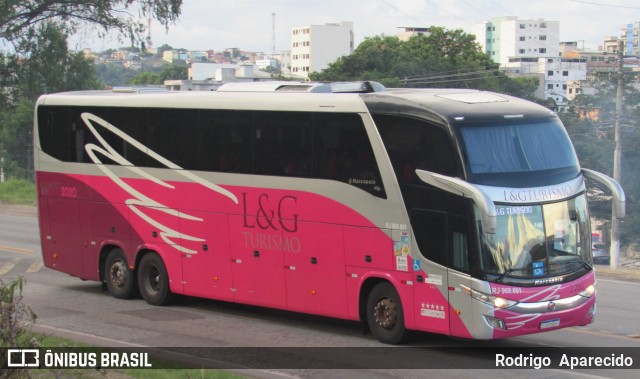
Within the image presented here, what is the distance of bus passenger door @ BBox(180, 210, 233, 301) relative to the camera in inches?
621

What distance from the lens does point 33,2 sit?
99.9 ft

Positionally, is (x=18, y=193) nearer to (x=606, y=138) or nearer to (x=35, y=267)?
(x=35, y=267)

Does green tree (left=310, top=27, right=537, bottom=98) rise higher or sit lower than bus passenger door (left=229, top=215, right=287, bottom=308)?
higher

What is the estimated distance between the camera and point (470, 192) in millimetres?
12000

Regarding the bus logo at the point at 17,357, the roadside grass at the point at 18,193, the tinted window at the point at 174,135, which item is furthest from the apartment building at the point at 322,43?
the bus logo at the point at 17,357

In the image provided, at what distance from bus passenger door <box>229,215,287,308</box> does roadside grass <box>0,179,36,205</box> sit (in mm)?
27595

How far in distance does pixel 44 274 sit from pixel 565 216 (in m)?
12.8

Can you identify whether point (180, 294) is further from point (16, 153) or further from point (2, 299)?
point (16, 153)

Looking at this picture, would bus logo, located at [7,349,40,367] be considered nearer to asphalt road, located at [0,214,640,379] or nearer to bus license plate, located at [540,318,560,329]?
asphalt road, located at [0,214,640,379]

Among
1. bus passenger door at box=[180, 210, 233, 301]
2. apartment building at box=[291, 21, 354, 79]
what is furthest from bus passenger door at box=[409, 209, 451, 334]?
apartment building at box=[291, 21, 354, 79]

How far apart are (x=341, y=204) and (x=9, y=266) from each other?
1177 centimetres

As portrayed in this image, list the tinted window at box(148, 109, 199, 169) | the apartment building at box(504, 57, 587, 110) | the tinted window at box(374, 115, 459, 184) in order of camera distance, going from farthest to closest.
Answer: the apartment building at box(504, 57, 587, 110)
the tinted window at box(148, 109, 199, 169)
the tinted window at box(374, 115, 459, 184)

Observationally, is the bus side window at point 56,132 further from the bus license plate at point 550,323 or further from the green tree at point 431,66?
the green tree at point 431,66

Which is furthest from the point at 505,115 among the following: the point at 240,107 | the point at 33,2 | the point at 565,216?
the point at 33,2
